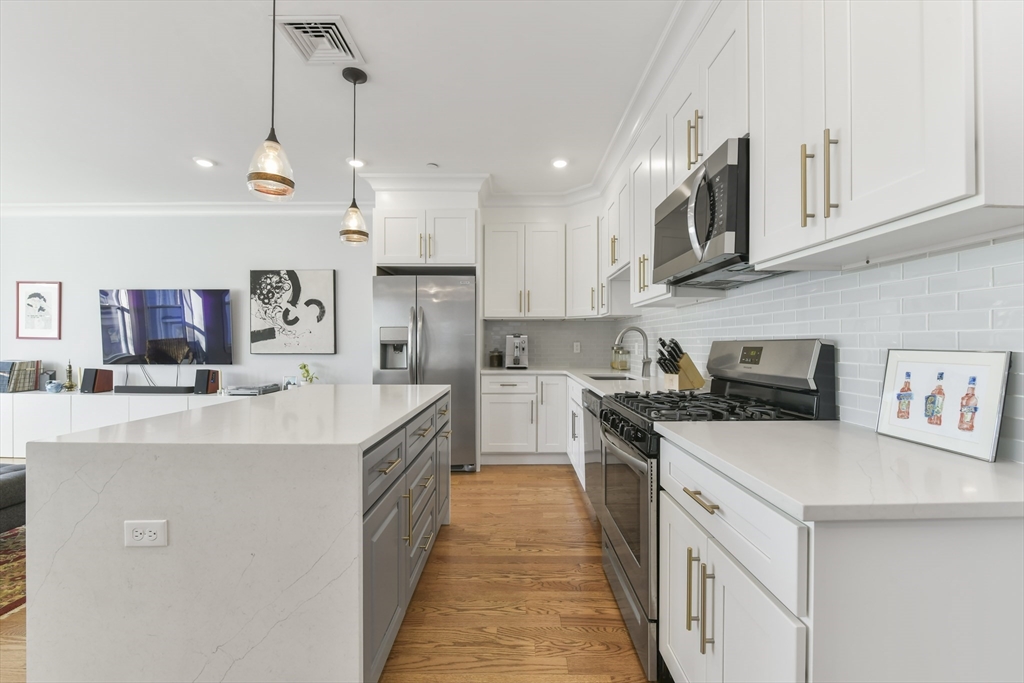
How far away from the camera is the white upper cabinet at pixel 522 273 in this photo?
4.39 metres

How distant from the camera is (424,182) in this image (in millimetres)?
3984

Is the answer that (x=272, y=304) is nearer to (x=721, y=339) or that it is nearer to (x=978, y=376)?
(x=721, y=339)

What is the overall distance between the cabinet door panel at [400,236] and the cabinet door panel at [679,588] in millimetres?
3242

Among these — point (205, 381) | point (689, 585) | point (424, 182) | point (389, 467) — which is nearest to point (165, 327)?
point (205, 381)

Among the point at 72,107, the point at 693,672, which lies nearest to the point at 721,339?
the point at 693,672

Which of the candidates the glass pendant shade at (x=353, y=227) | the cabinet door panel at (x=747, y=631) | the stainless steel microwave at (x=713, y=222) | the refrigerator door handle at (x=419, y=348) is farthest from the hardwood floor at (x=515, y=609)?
the glass pendant shade at (x=353, y=227)

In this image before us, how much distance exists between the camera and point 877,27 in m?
0.93

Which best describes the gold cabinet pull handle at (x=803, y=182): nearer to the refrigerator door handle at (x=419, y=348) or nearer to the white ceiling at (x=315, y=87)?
the white ceiling at (x=315, y=87)

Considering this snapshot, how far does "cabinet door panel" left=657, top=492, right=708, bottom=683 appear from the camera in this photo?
3.84 ft

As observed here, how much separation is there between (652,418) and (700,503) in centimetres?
42

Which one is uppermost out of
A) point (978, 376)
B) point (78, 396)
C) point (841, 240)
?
point (841, 240)

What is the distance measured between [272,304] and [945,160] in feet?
17.0

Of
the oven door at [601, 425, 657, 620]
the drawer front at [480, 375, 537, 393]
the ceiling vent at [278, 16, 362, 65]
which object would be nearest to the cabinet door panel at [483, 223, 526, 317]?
the drawer front at [480, 375, 537, 393]

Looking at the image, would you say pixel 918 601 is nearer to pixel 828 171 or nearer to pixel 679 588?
pixel 679 588
